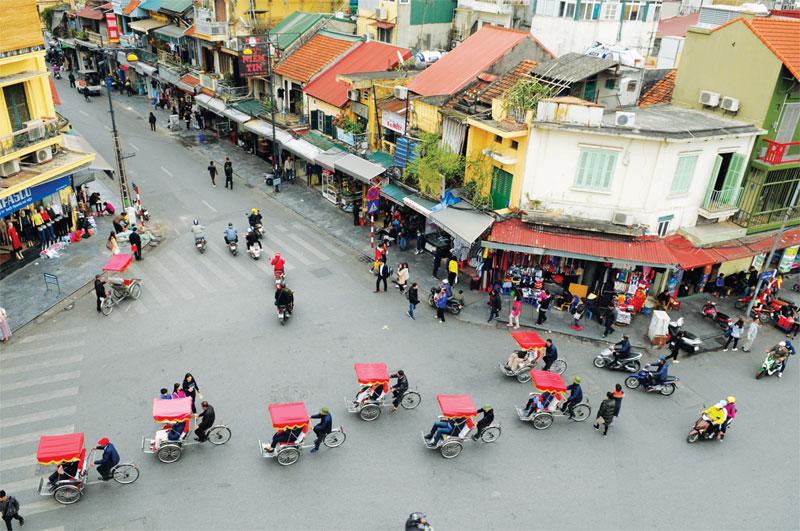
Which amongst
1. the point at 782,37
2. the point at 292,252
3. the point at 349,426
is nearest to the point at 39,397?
the point at 349,426

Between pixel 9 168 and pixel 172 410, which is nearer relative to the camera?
pixel 172 410

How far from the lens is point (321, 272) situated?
2423 cm

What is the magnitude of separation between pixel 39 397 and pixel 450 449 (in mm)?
11718

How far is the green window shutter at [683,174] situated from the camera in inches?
798

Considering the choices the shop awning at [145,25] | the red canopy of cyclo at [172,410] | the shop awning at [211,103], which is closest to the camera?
the red canopy of cyclo at [172,410]

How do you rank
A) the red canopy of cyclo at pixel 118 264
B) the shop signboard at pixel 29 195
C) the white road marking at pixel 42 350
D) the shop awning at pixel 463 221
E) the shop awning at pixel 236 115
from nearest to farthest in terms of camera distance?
1. the white road marking at pixel 42 350
2. the red canopy of cyclo at pixel 118 264
3. the shop awning at pixel 463 221
4. the shop signboard at pixel 29 195
5. the shop awning at pixel 236 115

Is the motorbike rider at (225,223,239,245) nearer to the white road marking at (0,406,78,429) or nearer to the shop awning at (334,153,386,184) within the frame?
the shop awning at (334,153,386,184)

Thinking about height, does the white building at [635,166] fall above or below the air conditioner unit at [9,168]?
above

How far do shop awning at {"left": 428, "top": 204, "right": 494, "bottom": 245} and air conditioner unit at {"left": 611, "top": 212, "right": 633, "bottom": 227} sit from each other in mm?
4397

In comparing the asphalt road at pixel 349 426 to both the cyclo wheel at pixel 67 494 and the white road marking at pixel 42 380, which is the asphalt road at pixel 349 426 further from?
the cyclo wheel at pixel 67 494

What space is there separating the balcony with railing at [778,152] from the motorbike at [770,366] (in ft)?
24.0

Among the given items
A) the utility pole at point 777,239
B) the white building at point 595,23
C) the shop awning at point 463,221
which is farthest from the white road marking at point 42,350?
the white building at point 595,23

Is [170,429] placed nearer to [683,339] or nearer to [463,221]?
[463,221]

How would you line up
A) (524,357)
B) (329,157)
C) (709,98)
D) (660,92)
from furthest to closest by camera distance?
(329,157)
(660,92)
(709,98)
(524,357)
